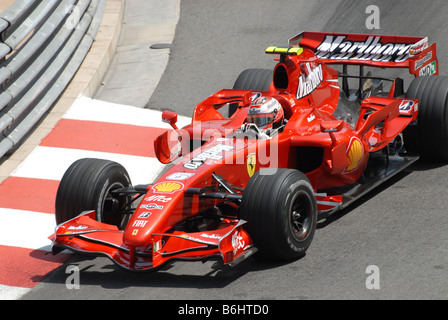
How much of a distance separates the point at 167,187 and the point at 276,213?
103cm

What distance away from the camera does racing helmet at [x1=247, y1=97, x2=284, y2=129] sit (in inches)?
287

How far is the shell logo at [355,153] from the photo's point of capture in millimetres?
7406

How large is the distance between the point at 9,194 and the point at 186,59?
15.0 feet

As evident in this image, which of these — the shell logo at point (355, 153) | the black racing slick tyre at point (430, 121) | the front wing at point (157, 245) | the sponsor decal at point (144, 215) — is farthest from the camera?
the black racing slick tyre at point (430, 121)

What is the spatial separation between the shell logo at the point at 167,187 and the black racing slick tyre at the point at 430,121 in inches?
125

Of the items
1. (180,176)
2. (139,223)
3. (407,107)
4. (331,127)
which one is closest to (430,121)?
(407,107)

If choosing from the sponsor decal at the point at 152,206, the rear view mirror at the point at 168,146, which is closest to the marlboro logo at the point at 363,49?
the rear view mirror at the point at 168,146

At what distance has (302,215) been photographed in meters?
6.55

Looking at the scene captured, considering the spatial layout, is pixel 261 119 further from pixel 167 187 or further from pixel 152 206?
pixel 152 206

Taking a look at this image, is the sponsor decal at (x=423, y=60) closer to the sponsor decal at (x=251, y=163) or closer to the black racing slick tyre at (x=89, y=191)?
the sponsor decal at (x=251, y=163)

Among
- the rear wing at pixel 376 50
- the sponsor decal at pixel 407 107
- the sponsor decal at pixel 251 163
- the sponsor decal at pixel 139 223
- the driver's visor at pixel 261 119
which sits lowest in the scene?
the sponsor decal at pixel 139 223

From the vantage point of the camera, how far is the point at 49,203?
8.27m
